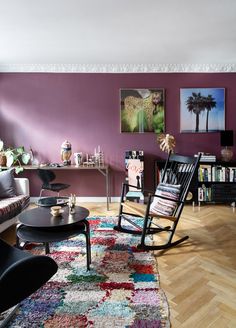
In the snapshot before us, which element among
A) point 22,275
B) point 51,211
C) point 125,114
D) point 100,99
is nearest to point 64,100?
point 100,99

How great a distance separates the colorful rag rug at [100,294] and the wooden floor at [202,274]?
113 millimetres

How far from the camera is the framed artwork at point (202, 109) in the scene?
4703 millimetres

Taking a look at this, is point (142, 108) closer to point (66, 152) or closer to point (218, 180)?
point (66, 152)

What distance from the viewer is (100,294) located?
202 centimetres

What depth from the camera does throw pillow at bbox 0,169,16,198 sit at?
137 inches

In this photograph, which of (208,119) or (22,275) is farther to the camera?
(208,119)

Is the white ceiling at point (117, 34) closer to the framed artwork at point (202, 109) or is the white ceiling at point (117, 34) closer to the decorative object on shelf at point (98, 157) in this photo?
the framed artwork at point (202, 109)

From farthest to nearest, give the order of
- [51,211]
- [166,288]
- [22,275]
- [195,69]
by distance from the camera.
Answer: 1. [195,69]
2. [51,211]
3. [166,288]
4. [22,275]


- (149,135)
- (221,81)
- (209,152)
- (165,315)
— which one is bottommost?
(165,315)

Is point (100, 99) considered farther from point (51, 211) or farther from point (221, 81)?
point (51, 211)

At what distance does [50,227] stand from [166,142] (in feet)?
9.04

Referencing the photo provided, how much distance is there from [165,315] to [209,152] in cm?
357

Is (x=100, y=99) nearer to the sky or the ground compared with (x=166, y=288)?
nearer to the sky

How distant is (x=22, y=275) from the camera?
143cm
